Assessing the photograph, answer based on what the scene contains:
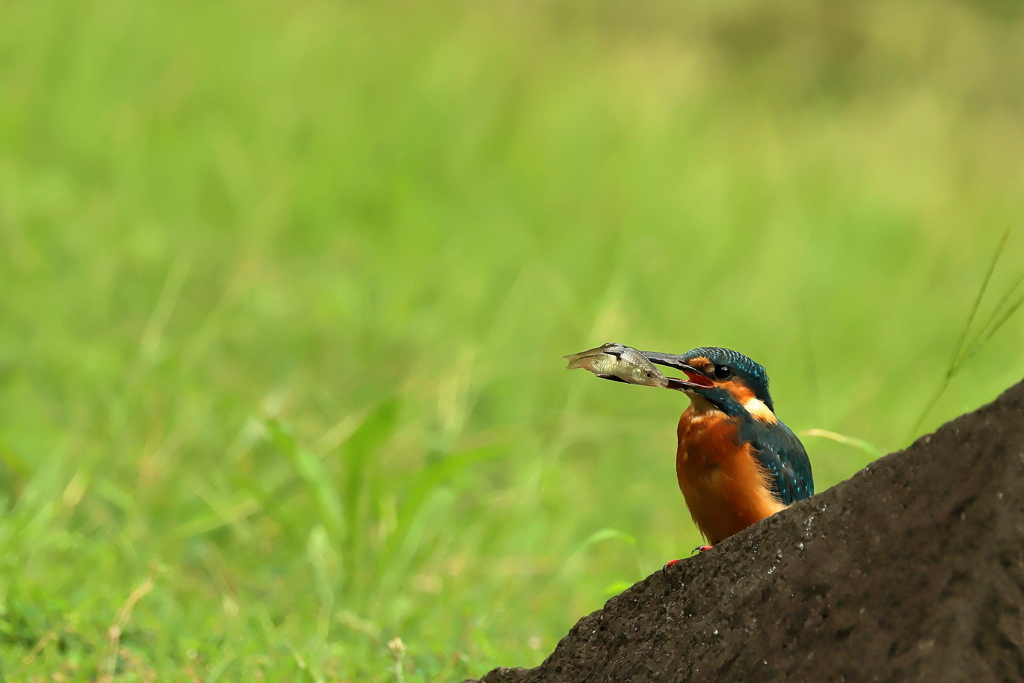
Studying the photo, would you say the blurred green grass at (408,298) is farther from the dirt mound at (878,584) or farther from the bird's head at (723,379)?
the dirt mound at (878,584)

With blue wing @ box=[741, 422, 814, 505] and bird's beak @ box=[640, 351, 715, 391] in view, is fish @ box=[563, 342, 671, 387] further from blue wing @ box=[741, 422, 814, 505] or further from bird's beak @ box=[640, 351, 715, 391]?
blue wing @ box=[741, 422, 814, 505]

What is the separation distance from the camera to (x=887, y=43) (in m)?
9.42

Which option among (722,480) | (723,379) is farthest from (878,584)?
(723,379)

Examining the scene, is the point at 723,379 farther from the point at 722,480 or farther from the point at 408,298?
the point at 408,298

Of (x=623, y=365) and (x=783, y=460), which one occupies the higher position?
(x=623, y=365)

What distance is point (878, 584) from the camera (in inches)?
60.7

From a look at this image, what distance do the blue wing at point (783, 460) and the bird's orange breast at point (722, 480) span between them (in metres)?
0.02

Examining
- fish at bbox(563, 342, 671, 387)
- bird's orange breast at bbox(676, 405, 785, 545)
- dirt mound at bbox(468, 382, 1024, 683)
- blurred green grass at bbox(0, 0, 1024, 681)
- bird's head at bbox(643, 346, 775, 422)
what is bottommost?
dirt mound at bbox(468, 382, 1024, 683)

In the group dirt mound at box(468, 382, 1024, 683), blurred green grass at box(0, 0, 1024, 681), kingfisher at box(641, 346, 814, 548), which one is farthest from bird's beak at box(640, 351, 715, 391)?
blurred green grass at box(0, 0, 1024, 681)

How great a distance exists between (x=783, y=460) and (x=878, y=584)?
0.49 m

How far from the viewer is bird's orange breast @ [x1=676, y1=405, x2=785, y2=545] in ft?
6.36

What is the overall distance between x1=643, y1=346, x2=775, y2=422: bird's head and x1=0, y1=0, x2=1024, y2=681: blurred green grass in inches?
21.1

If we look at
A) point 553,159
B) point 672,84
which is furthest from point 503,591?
point 672,84

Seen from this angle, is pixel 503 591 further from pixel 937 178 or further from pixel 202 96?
pixel 937 178
